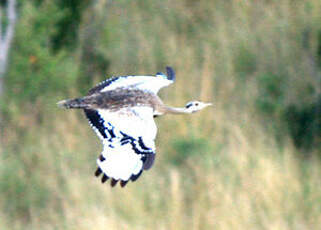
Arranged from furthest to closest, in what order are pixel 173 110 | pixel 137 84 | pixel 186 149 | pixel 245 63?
1. pixel 245 63
2. pixel 186 149
3. pixel 137 84
4. pixel 173 110

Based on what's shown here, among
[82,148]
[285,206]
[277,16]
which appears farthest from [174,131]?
[277,16]

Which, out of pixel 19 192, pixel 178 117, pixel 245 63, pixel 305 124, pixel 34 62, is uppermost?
pixel 34 62

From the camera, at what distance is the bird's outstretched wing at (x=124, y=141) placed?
746cm

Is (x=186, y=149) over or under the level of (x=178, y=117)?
under

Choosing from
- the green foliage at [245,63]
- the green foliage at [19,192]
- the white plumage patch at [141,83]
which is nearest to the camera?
the white plumage patch at [141,83]

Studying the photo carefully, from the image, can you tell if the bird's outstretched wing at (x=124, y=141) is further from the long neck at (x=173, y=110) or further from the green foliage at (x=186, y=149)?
the green foliage at (x=186, y=149)

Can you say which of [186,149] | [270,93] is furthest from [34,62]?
[270,93]

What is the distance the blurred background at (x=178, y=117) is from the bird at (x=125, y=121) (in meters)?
1.12

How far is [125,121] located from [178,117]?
246 centimetres

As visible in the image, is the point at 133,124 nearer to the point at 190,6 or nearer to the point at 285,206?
the point at 285,206

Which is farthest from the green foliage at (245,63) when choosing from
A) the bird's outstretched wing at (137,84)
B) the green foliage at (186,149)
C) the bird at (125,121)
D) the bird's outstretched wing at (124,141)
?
the bird's outstretched wing at (124,141)

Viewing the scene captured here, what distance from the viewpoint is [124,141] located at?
7742 mm

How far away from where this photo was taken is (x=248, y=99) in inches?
434

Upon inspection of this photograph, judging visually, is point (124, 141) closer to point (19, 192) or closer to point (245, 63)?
point (19, 192)
